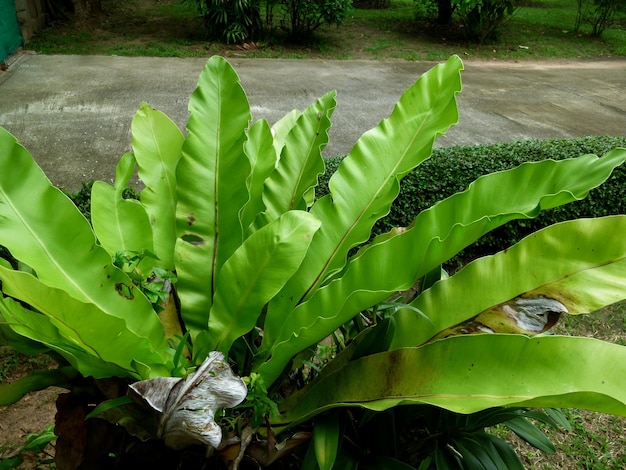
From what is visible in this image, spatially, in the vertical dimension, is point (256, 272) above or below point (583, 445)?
above

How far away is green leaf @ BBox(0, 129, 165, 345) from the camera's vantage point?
1.16 meters

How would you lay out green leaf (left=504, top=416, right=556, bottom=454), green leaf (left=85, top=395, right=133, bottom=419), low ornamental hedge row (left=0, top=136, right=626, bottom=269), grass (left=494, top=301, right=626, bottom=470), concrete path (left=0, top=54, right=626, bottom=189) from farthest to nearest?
concrete path (left=0, top=54, right=626, bottom=189) < low ornamental hedge row (left=0, top=136, right=626, bottom=269) < grass (left=494, top=301, right=626, bottom=470) < green leaf (left=504, top=416, right=556, bottom=454) < green leaf (left=85, top=395, right=133, bottom=419)

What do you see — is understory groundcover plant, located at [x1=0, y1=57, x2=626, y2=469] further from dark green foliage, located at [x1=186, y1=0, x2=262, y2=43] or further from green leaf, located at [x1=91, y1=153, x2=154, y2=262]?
dark green foliage, located at [x1=186, y1=0, x2=262, y2=43]

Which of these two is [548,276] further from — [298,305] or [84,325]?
[84,325]

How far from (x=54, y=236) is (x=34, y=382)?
1.18ft

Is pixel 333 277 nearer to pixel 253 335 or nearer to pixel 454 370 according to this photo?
pixel 253 335

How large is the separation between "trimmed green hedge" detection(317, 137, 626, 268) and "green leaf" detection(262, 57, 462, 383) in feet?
5.50

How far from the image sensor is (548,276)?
3.87ft

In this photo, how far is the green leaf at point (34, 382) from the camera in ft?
4.14

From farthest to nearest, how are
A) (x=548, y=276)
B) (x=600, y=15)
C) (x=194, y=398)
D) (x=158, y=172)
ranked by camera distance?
(x=600, y=15) < (x=158, y=172) < (x=548, y=276) < (x=194, y=398)

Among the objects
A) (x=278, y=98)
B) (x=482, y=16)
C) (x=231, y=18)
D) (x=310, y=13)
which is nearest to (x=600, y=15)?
(x=482, y=16)

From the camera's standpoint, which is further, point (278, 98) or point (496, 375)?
point (278, 98)

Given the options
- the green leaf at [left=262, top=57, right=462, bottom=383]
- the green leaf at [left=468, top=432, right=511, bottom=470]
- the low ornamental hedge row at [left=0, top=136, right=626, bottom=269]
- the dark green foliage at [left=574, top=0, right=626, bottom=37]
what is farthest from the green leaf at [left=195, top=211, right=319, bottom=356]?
the dark green foliage at [left=574, top=0, right=626, bottom=37]

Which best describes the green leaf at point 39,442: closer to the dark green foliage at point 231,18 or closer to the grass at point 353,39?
the grass at point 353,39
